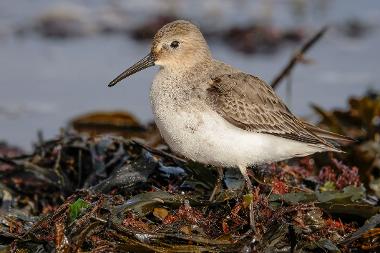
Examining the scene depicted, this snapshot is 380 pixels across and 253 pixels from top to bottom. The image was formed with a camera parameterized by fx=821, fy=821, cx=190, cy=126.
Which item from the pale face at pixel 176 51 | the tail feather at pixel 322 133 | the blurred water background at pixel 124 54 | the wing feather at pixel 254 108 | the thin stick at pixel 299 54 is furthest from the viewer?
the blurred water background at pixel 124 54

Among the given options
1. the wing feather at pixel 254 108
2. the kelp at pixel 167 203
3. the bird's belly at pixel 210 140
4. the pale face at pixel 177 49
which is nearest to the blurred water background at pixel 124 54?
the kelp at pixel 167 203

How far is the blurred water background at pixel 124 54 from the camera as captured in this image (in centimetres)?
775

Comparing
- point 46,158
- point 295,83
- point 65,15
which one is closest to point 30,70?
point 65,15

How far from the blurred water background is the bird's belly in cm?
229

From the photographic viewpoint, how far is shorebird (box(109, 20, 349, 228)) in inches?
161

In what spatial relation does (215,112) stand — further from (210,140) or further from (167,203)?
(167,203)

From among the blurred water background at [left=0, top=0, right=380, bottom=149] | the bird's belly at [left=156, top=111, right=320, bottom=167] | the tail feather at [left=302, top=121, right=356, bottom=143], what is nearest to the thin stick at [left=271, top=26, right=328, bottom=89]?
the blurred water background at [left=0, top=0, right=380, bottom=149]

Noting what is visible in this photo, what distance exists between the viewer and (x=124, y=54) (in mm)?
9273

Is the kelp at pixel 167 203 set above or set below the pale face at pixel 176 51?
below

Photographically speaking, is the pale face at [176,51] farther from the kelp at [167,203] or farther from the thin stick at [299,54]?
the thin stick at [299,54]

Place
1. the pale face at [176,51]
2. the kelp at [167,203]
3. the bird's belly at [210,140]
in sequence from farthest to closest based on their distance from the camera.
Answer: the pale face at [176,51], the bird's belly at [210,140], the kelp at [167,203]

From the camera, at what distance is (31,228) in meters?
3.76

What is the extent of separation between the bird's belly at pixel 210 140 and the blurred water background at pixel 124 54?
229 cm

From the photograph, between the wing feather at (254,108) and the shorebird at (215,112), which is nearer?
the shorebird at (215,112)
